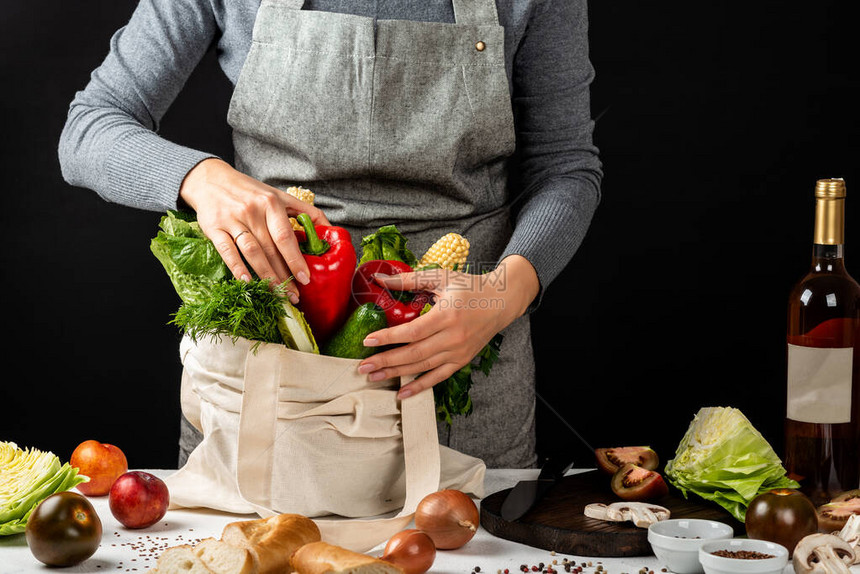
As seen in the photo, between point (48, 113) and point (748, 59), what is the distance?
157 centimetres

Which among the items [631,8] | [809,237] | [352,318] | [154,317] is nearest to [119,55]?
[352,318]

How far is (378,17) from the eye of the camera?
1.44 m

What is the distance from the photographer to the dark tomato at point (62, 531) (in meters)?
0.89

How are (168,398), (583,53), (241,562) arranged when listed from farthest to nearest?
(168,398), (583,53), (241,562)

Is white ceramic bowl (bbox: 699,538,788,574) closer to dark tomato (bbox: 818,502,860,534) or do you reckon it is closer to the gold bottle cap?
dark tomato (bbox: 818,502,860,534)

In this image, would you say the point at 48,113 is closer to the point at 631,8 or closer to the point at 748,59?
the point at 631,8

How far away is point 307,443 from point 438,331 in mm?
195

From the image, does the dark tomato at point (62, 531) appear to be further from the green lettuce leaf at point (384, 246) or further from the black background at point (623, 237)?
the black background at point (623, 237)

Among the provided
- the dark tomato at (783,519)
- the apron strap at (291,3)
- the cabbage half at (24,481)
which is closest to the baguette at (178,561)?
the cabbage half at (24,481)

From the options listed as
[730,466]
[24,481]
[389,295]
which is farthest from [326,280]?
[730,466]

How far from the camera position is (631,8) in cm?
204

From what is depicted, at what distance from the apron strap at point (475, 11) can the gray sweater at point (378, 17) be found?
1.1 inches

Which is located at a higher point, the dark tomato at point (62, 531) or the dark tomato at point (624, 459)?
the dark tomato at point (62, 531)

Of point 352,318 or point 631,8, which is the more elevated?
point 631,8
